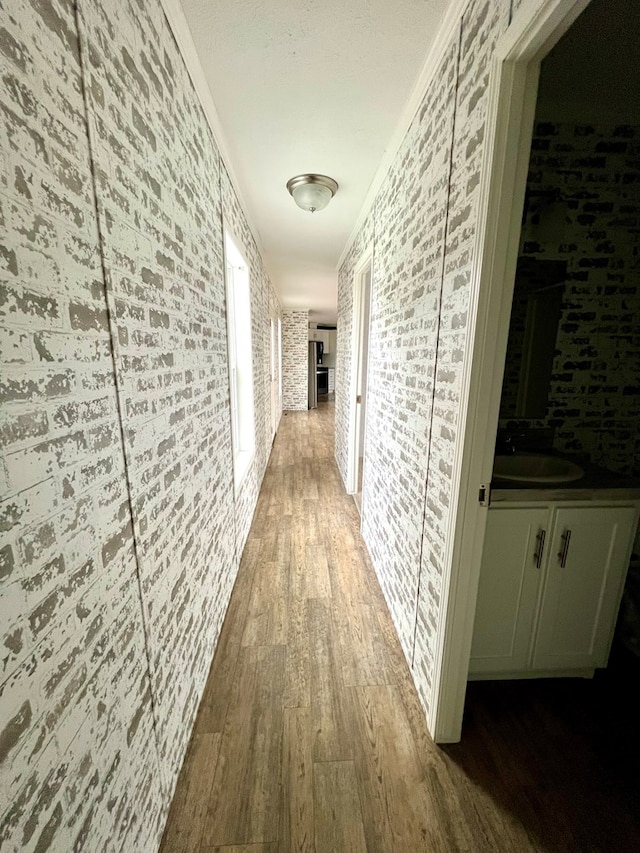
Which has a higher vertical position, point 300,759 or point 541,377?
point 541,377

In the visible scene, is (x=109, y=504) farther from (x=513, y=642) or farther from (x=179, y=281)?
(x=513, y=642)

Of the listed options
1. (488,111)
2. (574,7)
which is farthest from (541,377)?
(574,7)

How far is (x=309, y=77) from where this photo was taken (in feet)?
4.59

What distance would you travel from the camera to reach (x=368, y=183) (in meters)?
2.33

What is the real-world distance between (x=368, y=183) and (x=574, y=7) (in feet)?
5.81

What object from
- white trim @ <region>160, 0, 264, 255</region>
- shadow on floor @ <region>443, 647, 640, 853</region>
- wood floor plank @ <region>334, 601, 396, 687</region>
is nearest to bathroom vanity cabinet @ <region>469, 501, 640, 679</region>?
shadow on floor @ <region>443, 647, 640, 853</region>

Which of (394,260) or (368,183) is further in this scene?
(368,183)

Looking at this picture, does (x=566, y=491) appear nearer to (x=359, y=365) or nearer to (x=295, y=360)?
(x=359, y=365)

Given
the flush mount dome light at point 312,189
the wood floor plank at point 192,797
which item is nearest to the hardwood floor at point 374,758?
the wood floor plank at point 192,797

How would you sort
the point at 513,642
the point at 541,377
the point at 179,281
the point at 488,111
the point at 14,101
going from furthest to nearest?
the point at 541,377
the point at 513,642
the point at 179,281
the point at 488,111
the point at 14,101

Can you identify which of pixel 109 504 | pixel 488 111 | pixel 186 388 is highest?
pixel 488 111

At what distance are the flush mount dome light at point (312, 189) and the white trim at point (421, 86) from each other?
12.4 inches

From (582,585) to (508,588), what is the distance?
13.3 inches

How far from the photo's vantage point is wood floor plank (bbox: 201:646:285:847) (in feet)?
3.48
